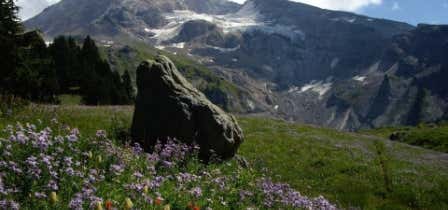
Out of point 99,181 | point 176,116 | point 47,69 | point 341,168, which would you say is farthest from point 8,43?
point 99,181

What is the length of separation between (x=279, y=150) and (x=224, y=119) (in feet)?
32.2

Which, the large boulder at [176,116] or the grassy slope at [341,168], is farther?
the grassy slope at [341,168]

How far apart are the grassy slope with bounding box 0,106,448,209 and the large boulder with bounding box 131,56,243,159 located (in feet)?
6.63

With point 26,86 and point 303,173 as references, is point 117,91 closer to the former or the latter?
point 26,86

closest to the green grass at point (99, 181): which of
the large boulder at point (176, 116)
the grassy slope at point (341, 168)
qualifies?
the large boulder at point (176, 116)

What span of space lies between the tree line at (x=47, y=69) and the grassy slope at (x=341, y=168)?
18.8 feet

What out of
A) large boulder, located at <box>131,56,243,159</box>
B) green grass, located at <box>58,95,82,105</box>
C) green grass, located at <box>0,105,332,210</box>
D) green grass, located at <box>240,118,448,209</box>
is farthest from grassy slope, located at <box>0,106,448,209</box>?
green grass, located at <box>58,95,82,105</box>

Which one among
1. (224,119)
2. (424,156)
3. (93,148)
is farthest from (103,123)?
(424,156)

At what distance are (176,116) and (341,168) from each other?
35.9 feet

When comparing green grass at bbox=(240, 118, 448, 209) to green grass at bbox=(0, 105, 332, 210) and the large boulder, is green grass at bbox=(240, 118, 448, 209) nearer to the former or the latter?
the large boulder

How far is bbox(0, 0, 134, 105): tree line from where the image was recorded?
31062 millimetres

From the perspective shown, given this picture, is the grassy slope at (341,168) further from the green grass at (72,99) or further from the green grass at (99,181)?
the green grass at (72,99)

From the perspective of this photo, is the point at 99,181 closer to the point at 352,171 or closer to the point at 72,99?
the point at 352,171

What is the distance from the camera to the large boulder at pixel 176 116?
61.3 feet
